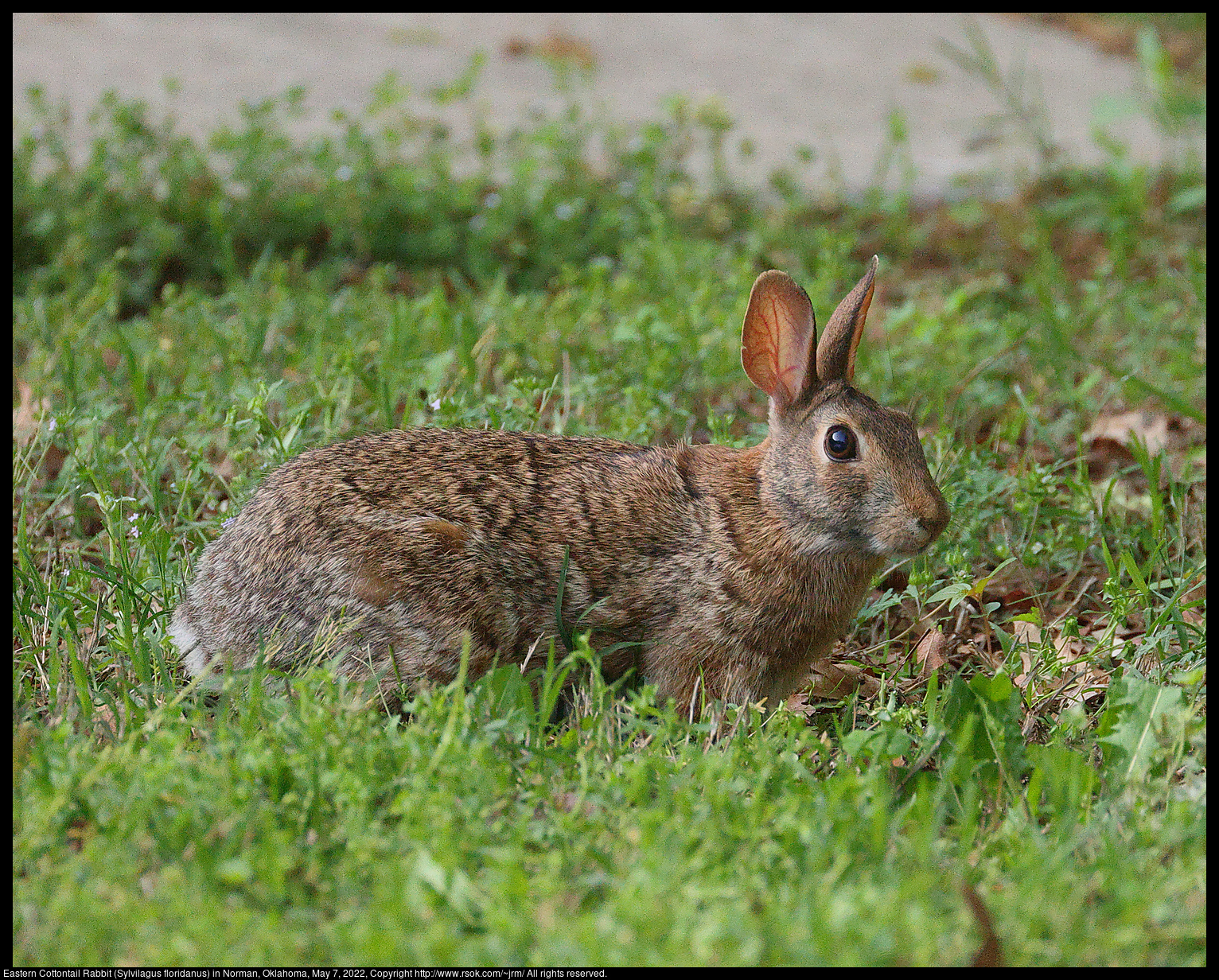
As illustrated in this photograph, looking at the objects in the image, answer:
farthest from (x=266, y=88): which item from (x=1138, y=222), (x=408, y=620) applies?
(x=408, y=620)

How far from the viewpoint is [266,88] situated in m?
8.31

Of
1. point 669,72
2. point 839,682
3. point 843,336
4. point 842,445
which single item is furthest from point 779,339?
point 669,72

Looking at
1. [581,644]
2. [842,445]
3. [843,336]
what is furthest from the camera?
[843,336]

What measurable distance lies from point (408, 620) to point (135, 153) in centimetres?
419

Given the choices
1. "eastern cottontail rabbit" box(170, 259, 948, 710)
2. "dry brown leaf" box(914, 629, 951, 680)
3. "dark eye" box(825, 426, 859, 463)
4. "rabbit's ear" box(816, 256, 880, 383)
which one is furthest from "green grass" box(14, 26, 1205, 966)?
"rabbit's ear" box(816, 256, 880, 383)

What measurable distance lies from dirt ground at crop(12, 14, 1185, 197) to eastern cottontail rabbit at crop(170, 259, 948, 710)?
403 cm

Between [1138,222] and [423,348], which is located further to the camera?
[1138,222]

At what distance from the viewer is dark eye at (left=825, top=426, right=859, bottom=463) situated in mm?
3479

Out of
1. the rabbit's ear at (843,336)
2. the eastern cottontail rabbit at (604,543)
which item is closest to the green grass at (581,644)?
the eastern cottontail rabbit at (604,543)

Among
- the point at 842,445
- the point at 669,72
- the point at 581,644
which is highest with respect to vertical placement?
the point at 669,72

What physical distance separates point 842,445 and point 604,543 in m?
0.71

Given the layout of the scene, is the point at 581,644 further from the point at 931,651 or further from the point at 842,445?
the point at 931,651

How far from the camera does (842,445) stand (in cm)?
348

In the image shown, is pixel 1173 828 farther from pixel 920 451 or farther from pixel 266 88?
pixel 266 88
